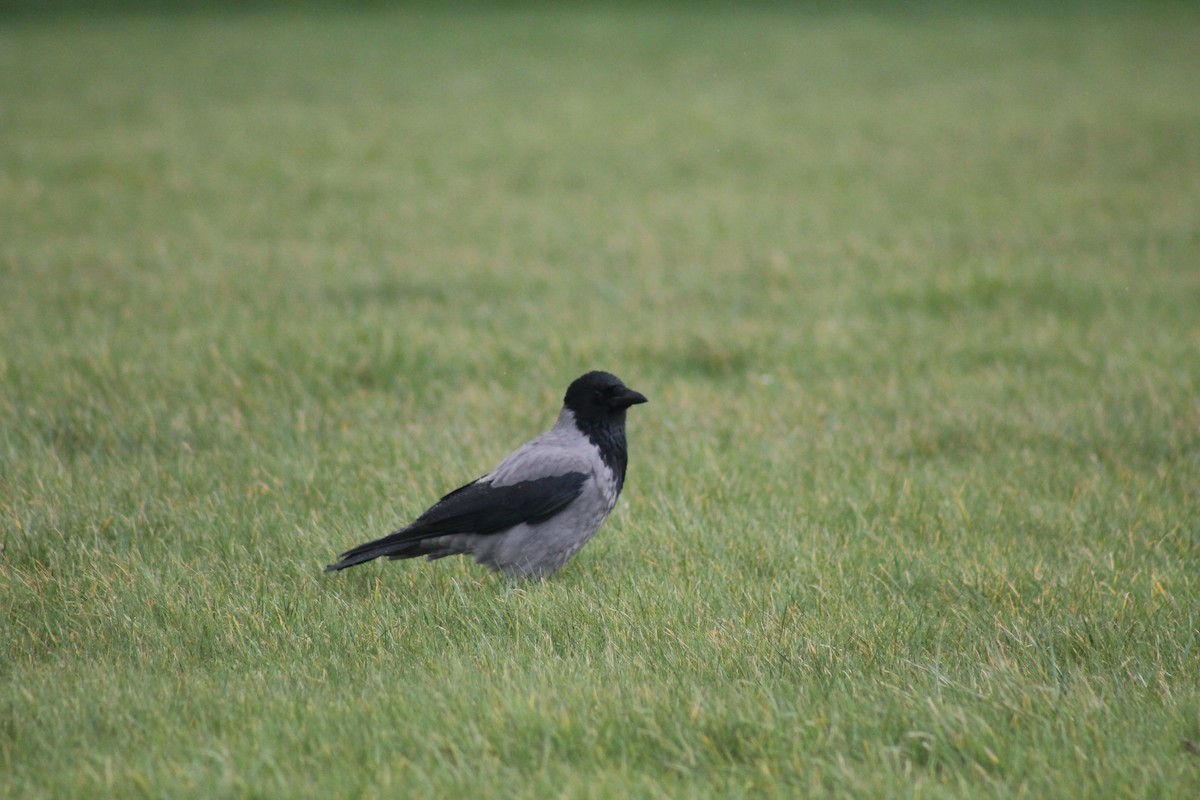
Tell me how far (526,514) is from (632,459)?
1.72 m

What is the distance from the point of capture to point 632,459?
6426 millimetres

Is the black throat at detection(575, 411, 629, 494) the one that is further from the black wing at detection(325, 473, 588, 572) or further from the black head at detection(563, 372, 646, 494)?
the black wing at detection(325, 473, 588, 572)

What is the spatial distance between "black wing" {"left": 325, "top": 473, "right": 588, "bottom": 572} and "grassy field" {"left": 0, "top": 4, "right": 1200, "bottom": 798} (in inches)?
10.1

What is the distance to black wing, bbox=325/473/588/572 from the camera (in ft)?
15.4

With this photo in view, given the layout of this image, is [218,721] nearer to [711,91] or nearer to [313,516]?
[313,516]

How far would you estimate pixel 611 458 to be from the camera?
5.07 m

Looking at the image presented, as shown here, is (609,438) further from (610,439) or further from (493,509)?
(493,509)

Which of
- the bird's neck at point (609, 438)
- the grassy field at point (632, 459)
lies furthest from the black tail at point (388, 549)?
the bird's neck at point (609, 438)

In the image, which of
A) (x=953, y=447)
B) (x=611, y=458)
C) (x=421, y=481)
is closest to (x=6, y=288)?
(x=421, y=481)

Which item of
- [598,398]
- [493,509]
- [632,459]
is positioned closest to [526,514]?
[493,509]

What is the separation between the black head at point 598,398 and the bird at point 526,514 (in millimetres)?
55

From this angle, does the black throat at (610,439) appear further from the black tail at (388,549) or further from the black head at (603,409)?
the black tail at (388,549)

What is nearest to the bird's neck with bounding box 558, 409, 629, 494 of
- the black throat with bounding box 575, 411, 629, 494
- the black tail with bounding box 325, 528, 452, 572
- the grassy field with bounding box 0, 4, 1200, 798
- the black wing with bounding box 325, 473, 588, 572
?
the black throat with bounding box 575, 411, 629, 494

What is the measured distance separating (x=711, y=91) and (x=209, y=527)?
17.4 metres
